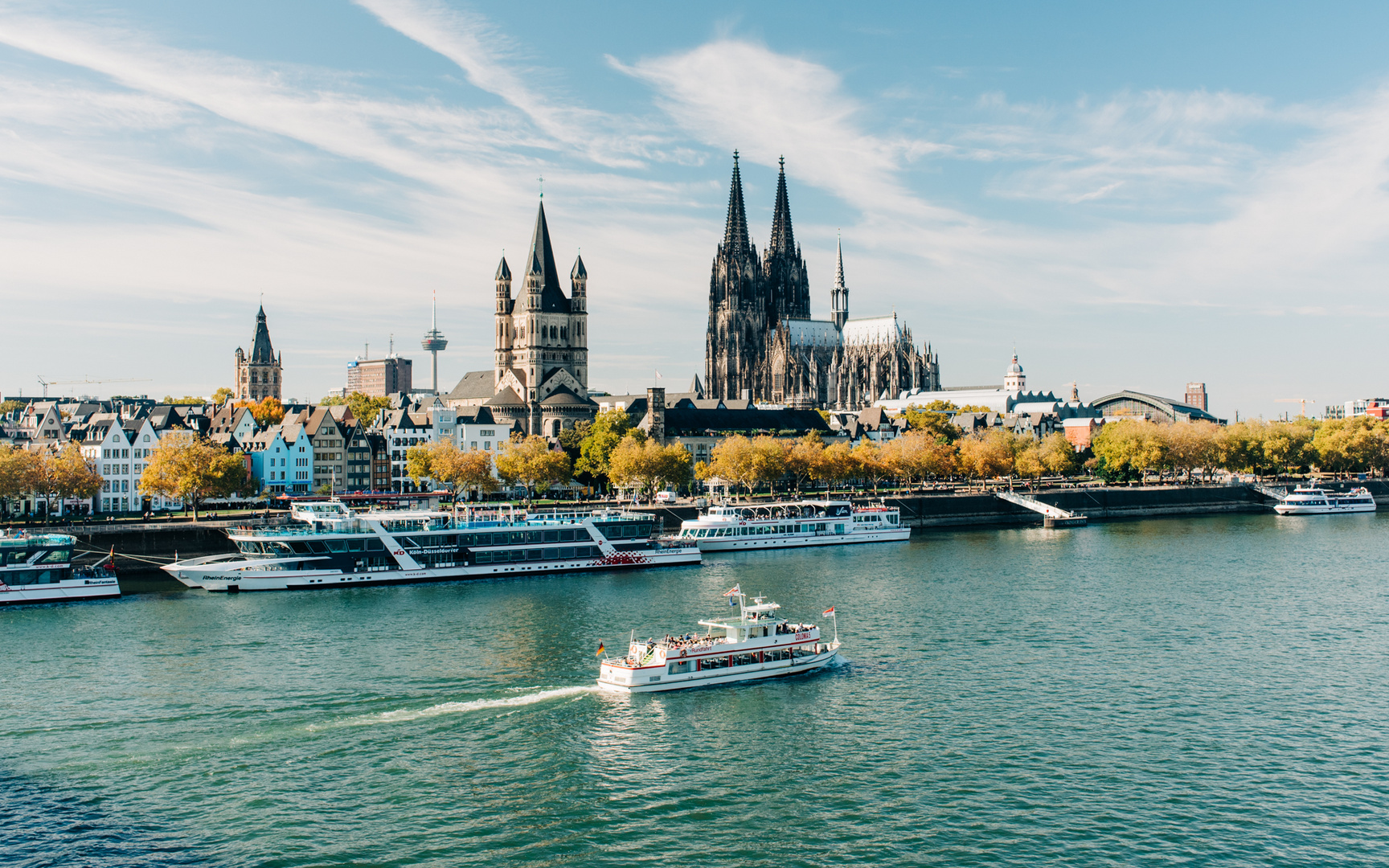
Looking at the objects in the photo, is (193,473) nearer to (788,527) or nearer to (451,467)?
(451,467)

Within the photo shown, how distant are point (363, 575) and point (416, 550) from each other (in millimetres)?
4126

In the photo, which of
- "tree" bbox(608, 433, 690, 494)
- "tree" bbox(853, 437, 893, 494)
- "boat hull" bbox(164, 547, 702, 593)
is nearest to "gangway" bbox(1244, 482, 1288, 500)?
"tree" bbox(853, 437, 893, 494)

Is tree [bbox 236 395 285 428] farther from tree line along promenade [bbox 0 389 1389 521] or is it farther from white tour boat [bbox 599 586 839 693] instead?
white tour boat [bbox 599 586 839 693]

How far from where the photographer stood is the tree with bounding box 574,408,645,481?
140625 mm

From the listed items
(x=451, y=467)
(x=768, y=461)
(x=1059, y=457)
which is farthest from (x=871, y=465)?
(x=451, y=467)

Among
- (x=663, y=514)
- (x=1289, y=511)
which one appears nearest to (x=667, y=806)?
(x=663, y=514)

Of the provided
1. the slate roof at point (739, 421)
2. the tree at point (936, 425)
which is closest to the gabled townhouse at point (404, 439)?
the slate roof at point (739, 421)

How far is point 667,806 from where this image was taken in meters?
33.6

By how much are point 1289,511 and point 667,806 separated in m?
132

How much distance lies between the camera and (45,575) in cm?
6950

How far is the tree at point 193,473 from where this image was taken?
99.8m

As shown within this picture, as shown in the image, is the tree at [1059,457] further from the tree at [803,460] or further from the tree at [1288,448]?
the tree at [803,460]

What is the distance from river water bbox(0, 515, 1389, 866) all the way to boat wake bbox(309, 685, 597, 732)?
16cm

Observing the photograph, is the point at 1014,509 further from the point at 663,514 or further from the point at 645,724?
the point at 645,724
